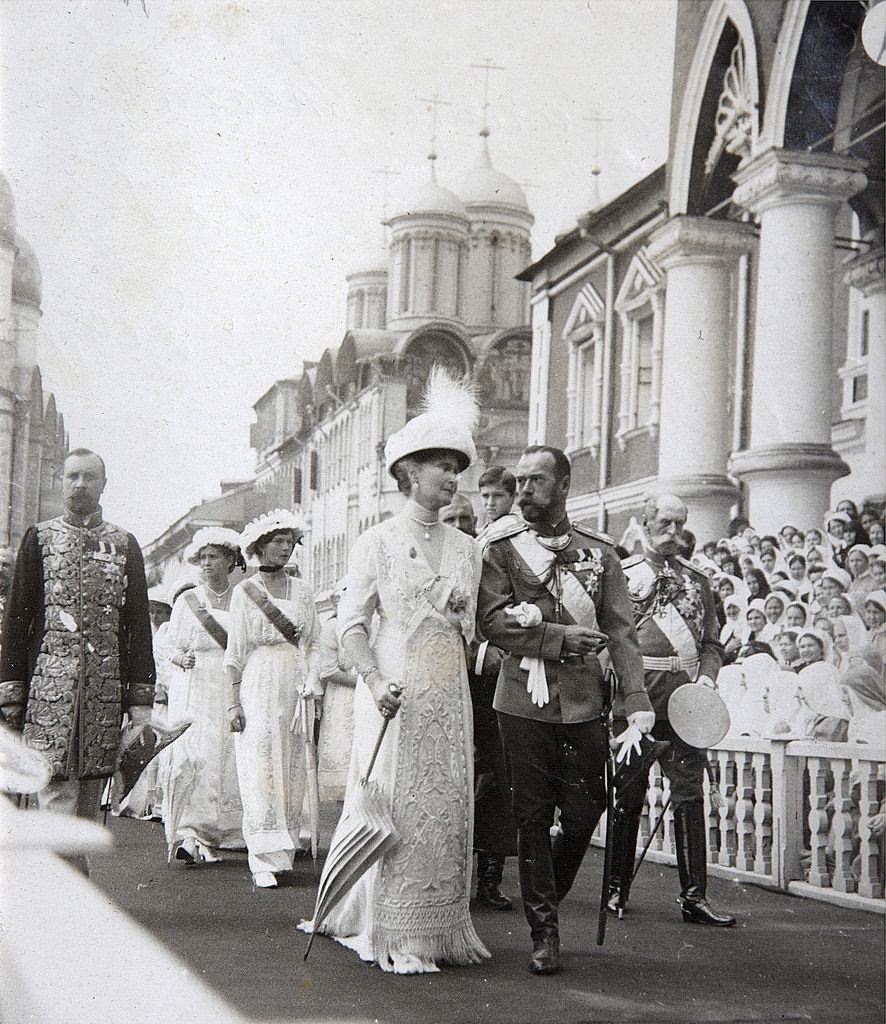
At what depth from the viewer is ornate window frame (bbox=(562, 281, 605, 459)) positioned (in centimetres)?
554

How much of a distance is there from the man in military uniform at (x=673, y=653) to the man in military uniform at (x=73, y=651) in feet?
5.85

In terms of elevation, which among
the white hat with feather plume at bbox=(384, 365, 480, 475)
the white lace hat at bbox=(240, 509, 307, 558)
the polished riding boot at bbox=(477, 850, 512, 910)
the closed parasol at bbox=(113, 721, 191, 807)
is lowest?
the polished riding boot at bbox=(477, 850, 512, 910)

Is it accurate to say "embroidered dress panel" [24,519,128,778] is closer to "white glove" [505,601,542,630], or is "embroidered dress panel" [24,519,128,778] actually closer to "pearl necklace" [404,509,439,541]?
"pearl necklace" [404,509,439,541]

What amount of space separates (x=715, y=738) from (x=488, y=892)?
3.17 feet

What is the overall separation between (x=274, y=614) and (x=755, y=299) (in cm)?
225

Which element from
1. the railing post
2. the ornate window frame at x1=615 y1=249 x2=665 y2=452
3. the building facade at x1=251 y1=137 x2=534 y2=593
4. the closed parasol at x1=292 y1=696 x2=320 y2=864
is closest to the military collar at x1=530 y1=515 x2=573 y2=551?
the building facade at x1=251 y1=137 x2=534 y2=593

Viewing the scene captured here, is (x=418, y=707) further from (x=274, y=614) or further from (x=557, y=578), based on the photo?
(x=274, y=614)

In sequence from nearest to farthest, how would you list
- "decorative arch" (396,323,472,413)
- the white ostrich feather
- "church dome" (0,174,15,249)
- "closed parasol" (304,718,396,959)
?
"closed parasol" (304,718,396,959) → "church dome" (0,174,15,249) → the white ostrich feather → "decorative arch" (396,323,472,413)

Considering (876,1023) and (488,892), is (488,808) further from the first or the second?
(876,1023)

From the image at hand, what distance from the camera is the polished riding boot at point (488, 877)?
514cm

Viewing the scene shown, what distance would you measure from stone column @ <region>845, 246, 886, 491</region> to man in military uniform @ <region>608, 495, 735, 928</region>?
942mm

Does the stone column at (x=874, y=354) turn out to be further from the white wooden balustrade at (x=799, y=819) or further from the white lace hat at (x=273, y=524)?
the white lace hat at (x=273, y=524)

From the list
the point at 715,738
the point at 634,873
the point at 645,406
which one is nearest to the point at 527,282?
the point at 645,406

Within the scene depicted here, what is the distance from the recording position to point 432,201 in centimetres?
495
